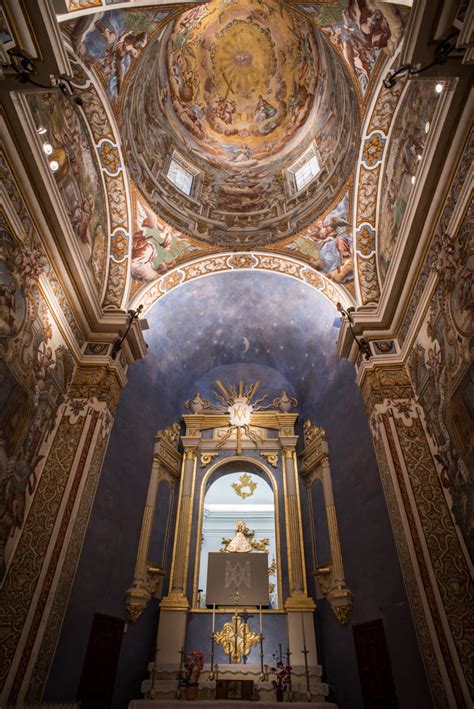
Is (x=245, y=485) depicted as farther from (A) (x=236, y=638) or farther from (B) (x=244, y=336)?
(B) (x=244, y=336)

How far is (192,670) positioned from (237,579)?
81.5 inches

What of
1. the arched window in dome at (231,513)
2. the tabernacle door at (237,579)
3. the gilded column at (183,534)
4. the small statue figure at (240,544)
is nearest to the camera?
the tabernacle door at (237,579)

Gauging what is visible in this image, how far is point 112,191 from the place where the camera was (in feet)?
33.3

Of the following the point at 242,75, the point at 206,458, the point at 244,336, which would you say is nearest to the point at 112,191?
the point at 244,336

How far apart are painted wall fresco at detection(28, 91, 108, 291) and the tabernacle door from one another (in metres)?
7.22

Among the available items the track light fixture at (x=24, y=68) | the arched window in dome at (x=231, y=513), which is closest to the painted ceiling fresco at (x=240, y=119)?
the track light fixture at (x=24, y=68)

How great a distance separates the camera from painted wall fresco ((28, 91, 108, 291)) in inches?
286

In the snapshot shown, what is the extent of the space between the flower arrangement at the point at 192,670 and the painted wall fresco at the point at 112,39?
12.1 metres

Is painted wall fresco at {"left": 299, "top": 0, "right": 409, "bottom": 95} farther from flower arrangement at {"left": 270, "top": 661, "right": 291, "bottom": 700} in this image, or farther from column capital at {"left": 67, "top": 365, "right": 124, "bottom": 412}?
flower arrangement at {"left": 270, "top": 661, "right": 291, "bottom": 700}

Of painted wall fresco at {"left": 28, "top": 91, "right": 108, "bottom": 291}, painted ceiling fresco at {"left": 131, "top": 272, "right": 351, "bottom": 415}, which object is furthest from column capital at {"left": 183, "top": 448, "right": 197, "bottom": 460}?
painted wall fresco at {"left": 28, "top": 91, "right": 108, "bottom": 291}

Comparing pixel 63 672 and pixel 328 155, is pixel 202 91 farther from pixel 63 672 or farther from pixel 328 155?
pixel 63 672

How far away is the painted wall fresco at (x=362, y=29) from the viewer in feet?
25.0

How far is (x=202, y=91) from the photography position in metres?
12.7

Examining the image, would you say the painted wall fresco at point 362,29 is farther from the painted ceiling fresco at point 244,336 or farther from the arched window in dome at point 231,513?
the arched window in dome at point 231,513
